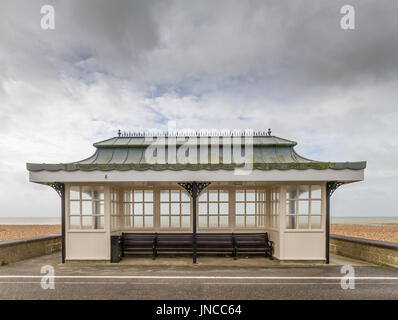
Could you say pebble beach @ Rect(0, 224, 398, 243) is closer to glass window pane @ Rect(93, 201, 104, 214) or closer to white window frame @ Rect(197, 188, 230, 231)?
glass window pane @ Rect(93, 201, 104, 214)

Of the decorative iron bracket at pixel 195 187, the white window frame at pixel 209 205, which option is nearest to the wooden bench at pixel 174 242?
the white window frame at pixel 209 205

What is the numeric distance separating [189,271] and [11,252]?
5984 mm

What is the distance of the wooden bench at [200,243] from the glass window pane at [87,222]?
3.98 ft

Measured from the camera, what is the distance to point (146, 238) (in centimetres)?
900

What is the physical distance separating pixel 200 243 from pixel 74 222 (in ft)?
13.6

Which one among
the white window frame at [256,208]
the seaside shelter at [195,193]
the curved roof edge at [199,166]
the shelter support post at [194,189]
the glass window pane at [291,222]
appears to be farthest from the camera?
the white window frame at [256,208]

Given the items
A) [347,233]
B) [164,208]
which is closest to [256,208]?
[164,208]

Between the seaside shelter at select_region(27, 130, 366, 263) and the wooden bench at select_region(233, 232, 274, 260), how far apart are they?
2.0 inches

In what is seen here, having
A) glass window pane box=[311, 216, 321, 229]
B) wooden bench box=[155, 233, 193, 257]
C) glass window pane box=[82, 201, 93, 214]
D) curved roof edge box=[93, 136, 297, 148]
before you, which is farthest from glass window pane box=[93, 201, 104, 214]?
glass window pane box=[311, 216, 321, 229]

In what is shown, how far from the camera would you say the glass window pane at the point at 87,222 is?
323 inches

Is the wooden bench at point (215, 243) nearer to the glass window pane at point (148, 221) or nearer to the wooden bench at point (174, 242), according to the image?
the wooden bench at point (174, 242)

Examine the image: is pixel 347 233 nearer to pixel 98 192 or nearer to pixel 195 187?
pixel 195 187

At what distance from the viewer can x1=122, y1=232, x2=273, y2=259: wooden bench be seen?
8.72 metres
